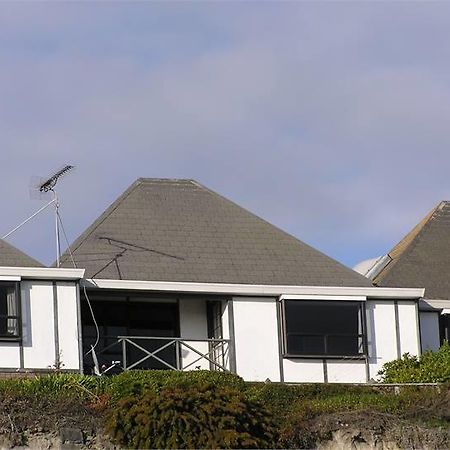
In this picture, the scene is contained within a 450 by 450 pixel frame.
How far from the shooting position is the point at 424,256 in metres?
45.0

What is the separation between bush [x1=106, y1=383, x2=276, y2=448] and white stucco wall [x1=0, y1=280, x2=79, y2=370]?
4325 millimetres

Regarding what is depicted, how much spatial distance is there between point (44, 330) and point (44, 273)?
4.11 ft

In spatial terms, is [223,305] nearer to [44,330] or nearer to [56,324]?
[56,324]

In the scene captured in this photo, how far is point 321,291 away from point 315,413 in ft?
17.6

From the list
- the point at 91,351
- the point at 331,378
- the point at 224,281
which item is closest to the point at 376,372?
the point at 331,378

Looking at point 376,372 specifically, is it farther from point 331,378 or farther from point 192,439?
point 192,439

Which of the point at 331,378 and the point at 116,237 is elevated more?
the point at 116,237

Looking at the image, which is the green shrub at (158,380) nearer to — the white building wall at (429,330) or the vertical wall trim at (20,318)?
the vertical wall trim at (20,318)

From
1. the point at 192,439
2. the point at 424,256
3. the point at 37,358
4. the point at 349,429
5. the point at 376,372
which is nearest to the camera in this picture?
the point at 192,439

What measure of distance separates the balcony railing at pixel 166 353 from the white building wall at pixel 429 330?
5458 millimetres

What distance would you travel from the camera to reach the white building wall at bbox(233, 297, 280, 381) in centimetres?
4100

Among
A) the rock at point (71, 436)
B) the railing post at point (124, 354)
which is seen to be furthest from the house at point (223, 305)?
the rock at point (71, 436)

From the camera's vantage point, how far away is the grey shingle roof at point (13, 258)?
40250mm

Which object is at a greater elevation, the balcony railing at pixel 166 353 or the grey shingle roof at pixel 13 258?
the grey shingle roof at pixel 13 258
